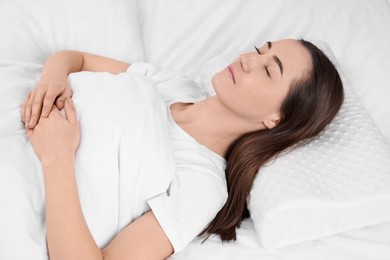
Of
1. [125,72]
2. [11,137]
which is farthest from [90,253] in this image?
[125,72]

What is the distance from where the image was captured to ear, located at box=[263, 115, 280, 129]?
1229 millimetres

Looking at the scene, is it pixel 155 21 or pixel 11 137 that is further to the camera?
pixel 155 21

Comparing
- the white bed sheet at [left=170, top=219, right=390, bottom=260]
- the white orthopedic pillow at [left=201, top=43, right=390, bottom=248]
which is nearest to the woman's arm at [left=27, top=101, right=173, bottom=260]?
the white bed sheet at [left=170, top=219, right=390, bottom=260]

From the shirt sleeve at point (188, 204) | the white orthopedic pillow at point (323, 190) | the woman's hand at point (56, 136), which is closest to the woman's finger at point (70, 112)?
the woman's hand at point (56, 136)

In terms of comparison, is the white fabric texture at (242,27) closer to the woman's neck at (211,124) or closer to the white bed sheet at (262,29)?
the white bed sheet at (262,29)

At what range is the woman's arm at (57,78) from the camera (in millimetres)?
1099

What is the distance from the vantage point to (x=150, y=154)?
110cm

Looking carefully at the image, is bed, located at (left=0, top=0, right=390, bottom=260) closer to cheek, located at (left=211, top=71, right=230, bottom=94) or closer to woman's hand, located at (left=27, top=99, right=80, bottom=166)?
woman's hand, located at (left=27, top=99, right=80, bottom=166)

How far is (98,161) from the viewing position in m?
1.05

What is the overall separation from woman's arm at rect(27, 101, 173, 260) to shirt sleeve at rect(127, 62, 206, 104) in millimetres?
332

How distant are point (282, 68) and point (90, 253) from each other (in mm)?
650

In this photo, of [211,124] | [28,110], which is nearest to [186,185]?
[211,124]

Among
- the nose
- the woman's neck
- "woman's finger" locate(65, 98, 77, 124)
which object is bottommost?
the woman's neck

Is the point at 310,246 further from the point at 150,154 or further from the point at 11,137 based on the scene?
the point at 11,137
